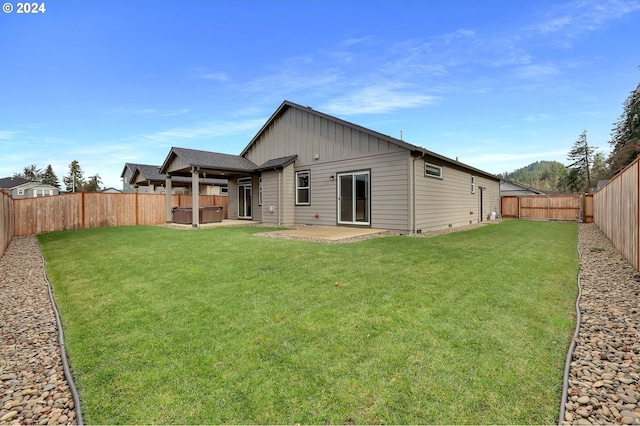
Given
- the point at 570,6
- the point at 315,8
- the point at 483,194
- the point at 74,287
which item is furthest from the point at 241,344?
the point at 483,194

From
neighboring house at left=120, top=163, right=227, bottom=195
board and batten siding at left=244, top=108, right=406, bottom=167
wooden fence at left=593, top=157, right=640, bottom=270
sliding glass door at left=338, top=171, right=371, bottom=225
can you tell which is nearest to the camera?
wooden fence at left=593, top=157, right=640, bottom=270

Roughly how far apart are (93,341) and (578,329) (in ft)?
15.3

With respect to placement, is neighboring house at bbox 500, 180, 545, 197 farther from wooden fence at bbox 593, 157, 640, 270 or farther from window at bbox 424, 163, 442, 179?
wooden fence at bbox 593, 157, 640, 270

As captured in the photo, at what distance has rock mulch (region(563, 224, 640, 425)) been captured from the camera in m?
1.76

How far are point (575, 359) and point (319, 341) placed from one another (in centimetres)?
210

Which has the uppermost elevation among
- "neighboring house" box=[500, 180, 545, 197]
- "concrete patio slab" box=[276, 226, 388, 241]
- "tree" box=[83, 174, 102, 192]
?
"tree" box=[83, 174, 102, 192]

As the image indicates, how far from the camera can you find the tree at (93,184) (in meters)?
53.6

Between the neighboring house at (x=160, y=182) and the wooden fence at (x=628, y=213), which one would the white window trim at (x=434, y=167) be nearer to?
the wooden fence at (x=628, y=213)

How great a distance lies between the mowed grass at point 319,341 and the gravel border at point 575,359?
5.0 inches

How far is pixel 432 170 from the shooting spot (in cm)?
1129

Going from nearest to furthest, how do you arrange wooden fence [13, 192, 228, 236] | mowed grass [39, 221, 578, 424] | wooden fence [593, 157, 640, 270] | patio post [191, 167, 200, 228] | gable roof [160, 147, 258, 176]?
mowed grass [39, 221, 578, 424] < wooden fence [593, 157, 640, 270] < wooden fence [13, 192, 228, 236] < patio post [191, 167, 200, 228] < gable roof [160, 147, 258, 176]

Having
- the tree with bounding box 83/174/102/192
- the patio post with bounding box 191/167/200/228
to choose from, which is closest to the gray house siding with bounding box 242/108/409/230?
the patio post with bounding box 191/167/200/228

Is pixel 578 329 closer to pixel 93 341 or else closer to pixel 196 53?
pixel 93 341

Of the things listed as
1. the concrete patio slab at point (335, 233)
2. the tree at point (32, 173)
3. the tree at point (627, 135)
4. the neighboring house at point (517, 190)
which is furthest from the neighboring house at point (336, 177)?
the tree at point (32, 173)
